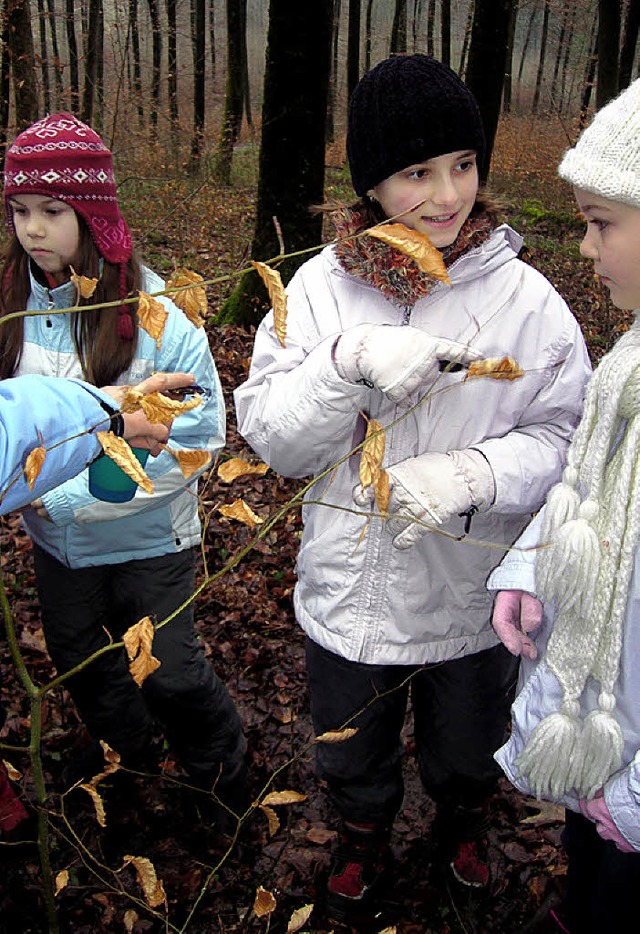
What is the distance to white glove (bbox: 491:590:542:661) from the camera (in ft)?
5.57

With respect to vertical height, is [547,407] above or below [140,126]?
above

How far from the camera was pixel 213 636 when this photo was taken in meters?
3.67

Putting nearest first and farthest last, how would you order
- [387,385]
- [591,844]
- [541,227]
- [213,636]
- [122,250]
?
[387,385] → [591,844] → [122,250] → [213,636] → [541,227]

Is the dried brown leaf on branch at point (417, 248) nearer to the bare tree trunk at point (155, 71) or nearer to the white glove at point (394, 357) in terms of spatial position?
the white glove at point (394, 357)

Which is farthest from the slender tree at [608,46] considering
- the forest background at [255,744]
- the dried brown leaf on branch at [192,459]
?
the dried brown leaf on branch at [192,459]

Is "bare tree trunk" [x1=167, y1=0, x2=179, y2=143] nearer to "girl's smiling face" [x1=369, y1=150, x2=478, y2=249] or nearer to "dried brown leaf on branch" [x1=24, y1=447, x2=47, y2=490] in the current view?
"girl's smiling face" [x1=369, y1=150, x2=478, y2=249]

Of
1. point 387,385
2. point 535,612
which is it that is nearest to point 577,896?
point 535,612

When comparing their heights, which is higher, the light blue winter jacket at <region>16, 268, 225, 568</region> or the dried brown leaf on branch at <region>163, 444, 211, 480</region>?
the dried brown leaf on branch at <region>163, 444, 211, 480</region>

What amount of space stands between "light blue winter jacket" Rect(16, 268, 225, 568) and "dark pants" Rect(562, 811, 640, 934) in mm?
1421

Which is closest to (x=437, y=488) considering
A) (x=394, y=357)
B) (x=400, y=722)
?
(x=394, y=357)

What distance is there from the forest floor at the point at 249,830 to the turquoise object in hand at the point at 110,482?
0.27 metres

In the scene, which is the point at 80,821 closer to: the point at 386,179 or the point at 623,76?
the point at 386,179

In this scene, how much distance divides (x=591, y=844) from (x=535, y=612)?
0.66 meters

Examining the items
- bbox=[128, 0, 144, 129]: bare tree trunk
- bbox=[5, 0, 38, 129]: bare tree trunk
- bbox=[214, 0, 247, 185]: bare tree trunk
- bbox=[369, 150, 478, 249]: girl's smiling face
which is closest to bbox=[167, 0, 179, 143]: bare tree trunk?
bbox=[128, 0, 144, 129]: bare tree trunk
